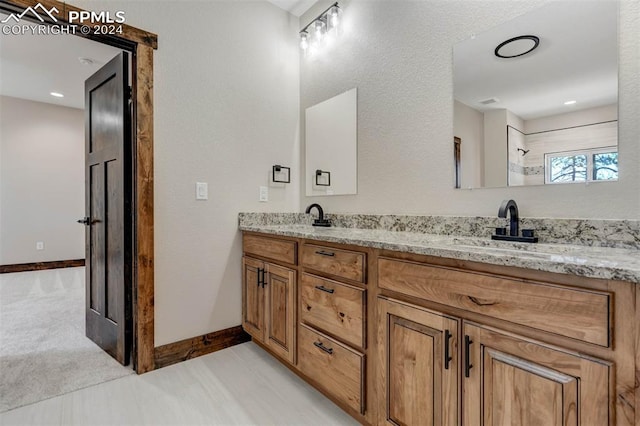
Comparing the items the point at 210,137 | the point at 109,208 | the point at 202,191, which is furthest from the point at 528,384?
the point at 109,208

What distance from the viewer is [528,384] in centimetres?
92

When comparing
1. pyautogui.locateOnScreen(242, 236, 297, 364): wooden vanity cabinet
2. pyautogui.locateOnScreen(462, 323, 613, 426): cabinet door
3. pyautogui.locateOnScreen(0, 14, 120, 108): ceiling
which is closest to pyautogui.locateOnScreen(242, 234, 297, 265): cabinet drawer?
pyautogui.locateOnScreen(242, 236, 297, 364): wooden vanity cabinet

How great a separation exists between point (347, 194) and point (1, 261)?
560cm

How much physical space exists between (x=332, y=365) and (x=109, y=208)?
5.96 ft

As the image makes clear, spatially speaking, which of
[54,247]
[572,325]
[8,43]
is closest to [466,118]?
[572,325]

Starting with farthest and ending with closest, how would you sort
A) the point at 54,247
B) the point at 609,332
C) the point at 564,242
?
1. the point at 54,247
2. the point at 564,242
3. the point at 609,332

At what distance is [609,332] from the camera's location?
2.54ft

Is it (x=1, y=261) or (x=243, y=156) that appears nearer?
(x=243, y=156)

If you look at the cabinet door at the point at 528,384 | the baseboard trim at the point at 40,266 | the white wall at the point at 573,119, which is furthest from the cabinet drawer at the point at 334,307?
the baseboard trim at the point at 40,266

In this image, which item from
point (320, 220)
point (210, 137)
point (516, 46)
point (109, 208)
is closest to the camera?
point (516, 46)

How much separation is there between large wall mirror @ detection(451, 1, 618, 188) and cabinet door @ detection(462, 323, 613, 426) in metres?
0.81

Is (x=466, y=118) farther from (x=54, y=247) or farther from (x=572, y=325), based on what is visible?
(x=54, y=247)

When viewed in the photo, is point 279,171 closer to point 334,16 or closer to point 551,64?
point 334,16

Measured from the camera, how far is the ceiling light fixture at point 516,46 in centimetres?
143
